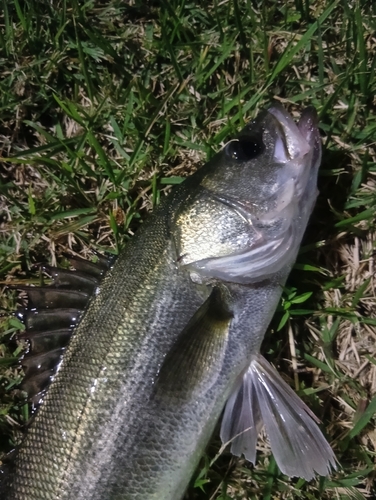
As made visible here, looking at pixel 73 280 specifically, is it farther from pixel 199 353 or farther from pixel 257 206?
pixel 257 206

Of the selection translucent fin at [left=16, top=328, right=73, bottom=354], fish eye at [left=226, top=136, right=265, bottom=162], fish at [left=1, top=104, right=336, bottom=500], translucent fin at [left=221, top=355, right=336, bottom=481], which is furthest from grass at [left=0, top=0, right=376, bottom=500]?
translucent fin at [left=16, top=328, right=73, bottom=354]

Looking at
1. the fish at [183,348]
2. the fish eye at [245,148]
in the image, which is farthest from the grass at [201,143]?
the fish eye at [245,148]

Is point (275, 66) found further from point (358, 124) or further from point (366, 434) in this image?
point (366, 434)

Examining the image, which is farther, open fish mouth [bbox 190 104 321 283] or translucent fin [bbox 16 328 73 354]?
translucent fin [bbox 16 328 73 354]

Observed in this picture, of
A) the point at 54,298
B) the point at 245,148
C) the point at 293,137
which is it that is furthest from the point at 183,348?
the point at 293,137

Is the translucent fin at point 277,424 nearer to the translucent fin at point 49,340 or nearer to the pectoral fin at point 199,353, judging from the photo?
the pectoral fin at point 199,353

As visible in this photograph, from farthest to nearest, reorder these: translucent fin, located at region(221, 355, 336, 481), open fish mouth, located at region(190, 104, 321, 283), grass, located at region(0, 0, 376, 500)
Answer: grass, located at region(0, 0, 376, 500) → translucent fin, located at region(221, 355, 336, 481) → open fish mouth, located at region(190, 104, 321, 283)

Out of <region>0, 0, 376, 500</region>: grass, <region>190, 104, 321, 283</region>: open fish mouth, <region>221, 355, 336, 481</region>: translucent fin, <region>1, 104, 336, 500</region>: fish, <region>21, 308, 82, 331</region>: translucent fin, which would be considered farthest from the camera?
<region>0, 0, 376, 500</region>: grass

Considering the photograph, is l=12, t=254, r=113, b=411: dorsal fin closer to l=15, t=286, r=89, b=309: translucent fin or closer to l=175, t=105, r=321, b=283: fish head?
l=15, t=286, r=89, b=309: translucent fin
